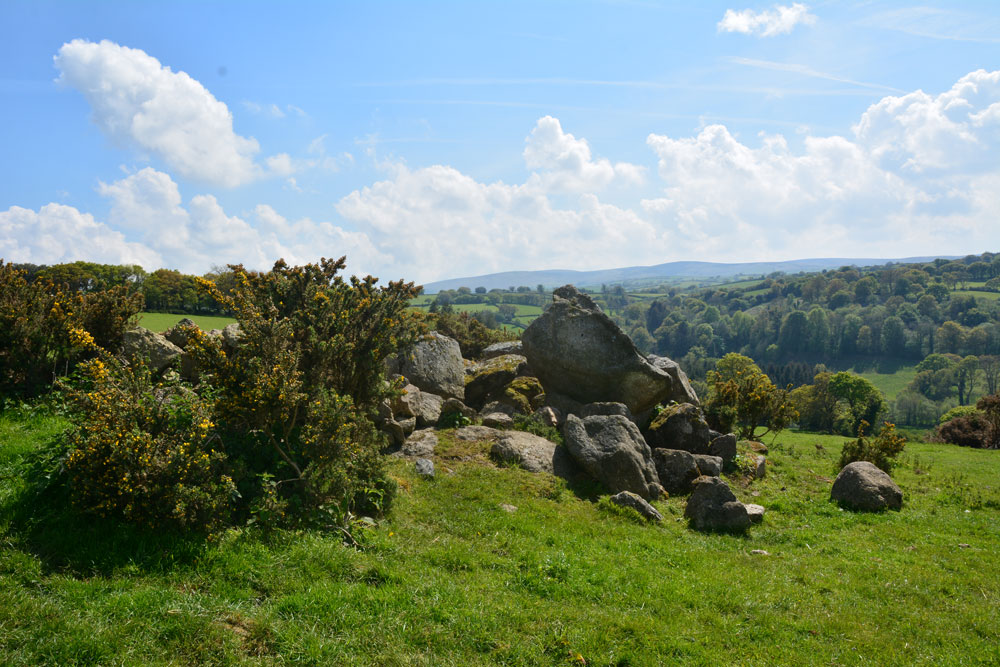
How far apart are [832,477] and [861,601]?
12580 mm

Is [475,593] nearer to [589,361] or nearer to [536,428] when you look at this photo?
[536,428]

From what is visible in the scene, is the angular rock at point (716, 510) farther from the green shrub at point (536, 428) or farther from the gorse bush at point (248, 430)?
the gorse bush at point (248, 430)

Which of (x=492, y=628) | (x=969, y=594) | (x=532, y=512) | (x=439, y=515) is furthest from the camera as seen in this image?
(x=532, y=512)

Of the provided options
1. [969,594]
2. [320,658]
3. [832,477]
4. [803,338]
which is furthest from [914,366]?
[320,658]

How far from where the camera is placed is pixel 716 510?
46.6ft

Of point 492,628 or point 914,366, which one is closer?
point 492,628

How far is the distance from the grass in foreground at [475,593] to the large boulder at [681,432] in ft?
20.9

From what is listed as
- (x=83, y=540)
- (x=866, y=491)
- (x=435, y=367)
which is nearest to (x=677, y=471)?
(x=866, y=491)

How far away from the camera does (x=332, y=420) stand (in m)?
10.5

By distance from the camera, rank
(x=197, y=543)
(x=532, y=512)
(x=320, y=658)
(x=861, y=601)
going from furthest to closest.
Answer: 1. (x=532, y=512)
2. (x=861, y=601)
3. (x=197, y=543)
4. (x=320, y=658)

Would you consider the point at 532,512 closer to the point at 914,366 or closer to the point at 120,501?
the point at 120,501

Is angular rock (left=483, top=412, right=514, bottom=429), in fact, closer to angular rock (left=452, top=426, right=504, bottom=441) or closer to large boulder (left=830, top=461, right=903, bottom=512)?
angular rock (left=452, top=426, right=504, bottom=441)

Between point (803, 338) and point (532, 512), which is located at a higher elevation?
point (532, 512)

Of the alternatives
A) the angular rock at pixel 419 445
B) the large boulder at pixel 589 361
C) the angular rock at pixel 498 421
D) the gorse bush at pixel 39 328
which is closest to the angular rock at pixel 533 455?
the angular rock at pixel 498 421
